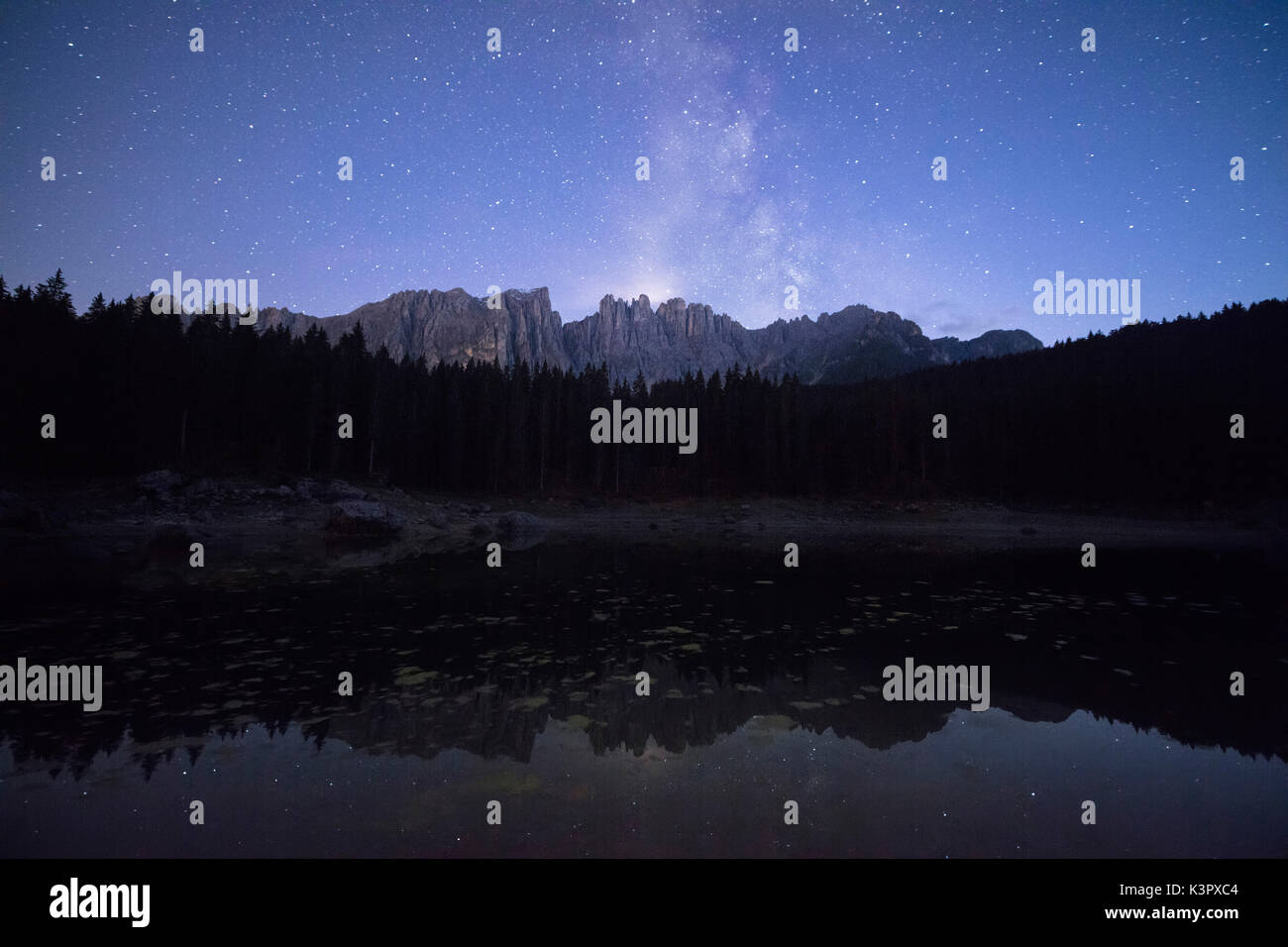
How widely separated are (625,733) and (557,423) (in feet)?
284

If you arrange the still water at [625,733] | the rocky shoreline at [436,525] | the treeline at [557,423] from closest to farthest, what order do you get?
the still water at [625,733], the rocky shoreline at [436,525], the treeline at [557,423]

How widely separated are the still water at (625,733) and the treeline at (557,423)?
5390 cm

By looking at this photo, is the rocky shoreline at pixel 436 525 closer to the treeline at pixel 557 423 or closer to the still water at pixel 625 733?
the treeline at pixel 557 423

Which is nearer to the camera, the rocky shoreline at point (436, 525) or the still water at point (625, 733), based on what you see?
the still water at point (625, 733)

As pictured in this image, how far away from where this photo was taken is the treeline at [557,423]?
5753cm

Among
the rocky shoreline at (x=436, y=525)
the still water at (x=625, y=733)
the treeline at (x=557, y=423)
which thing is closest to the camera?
the still water at (x=625, y=733)

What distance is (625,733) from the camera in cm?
898

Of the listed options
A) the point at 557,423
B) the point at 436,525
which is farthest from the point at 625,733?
the point at 557,423

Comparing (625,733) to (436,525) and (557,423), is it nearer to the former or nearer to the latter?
(436,525)

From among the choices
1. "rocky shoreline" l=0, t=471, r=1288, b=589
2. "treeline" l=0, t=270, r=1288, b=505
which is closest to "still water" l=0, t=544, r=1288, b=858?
"rocky shoreline" l=0, t=471, r=1288, b=589

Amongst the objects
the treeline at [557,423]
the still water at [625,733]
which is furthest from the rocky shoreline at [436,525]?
the still water at [625,733]
